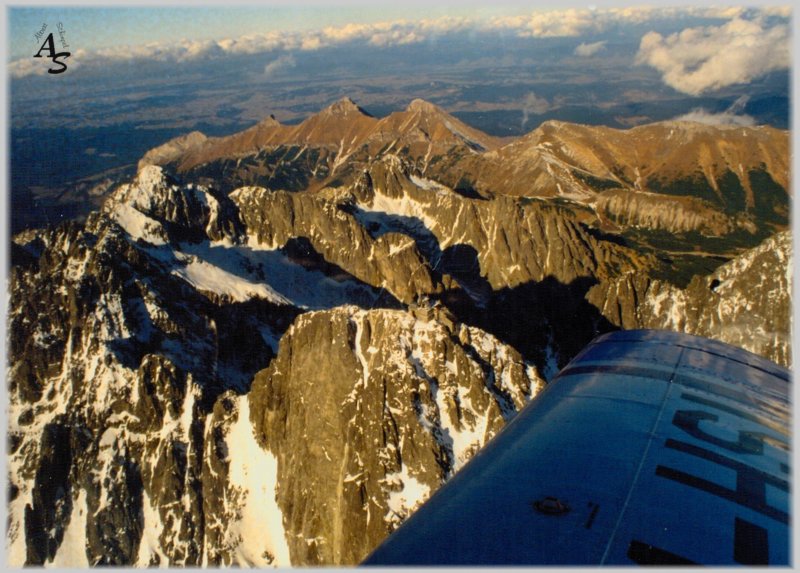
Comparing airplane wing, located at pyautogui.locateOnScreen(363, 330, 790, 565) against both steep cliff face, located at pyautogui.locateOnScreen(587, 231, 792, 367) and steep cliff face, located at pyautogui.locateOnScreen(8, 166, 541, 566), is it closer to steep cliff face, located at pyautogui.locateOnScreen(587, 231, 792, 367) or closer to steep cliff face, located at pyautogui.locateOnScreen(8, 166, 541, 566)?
steep cliff face, located at pyautogui.locateOnScreen(8, 166, 541, 566)

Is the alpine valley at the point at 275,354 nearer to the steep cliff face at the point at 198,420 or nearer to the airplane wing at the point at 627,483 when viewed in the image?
the steep cliff face at the point at 198,420

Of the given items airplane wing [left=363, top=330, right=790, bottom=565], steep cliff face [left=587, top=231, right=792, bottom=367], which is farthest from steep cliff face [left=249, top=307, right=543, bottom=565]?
steep cliff face [left=587, top=231, right=792, bottom=367]

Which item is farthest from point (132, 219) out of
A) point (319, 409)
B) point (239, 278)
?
point (319, 409)

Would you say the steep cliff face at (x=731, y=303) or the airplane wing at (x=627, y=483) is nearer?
the airplane wing at (x=627, y=483)

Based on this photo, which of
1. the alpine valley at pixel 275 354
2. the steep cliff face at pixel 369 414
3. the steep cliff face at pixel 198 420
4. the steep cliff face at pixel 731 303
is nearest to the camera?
the steep cliff face at pixel 369 414

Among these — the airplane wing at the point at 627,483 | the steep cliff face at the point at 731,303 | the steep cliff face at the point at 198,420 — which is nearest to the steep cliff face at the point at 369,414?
the steep cliff face at the point at 198,420

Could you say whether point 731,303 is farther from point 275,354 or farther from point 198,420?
point 198,420
